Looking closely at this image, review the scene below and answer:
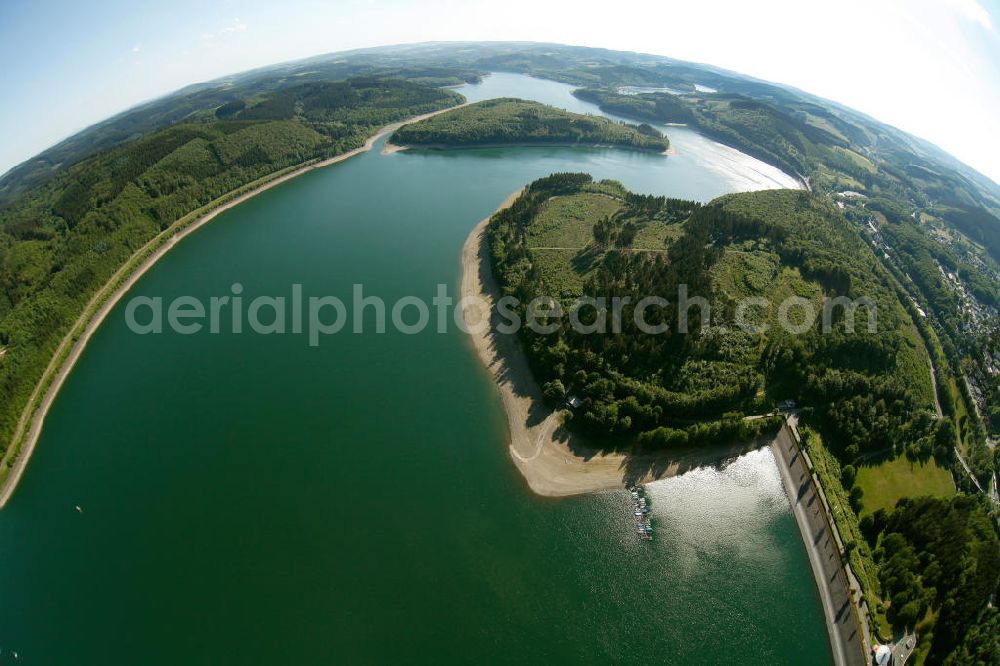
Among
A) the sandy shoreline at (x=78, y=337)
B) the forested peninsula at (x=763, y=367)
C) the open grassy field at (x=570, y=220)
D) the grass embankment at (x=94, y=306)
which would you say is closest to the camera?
the forested peninsula at (x=763, y=367)

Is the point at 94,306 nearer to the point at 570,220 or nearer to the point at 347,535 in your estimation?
the point at 347,535

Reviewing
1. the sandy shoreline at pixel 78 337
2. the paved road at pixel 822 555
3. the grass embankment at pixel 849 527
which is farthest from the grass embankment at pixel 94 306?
the grass embankment at pixel 849 527

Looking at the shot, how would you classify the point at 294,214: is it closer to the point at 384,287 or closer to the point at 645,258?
the point at 384,287

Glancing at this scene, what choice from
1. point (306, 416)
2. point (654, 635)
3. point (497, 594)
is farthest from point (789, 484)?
point (306, 416)

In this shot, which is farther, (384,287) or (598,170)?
(598,170)

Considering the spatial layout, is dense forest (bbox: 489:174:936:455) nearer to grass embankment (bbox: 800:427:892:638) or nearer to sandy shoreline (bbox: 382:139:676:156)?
grass embankment (bbox: 800:427:892:638)

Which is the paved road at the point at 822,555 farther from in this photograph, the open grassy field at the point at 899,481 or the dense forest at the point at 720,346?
the dense forest at the point at 720,346
